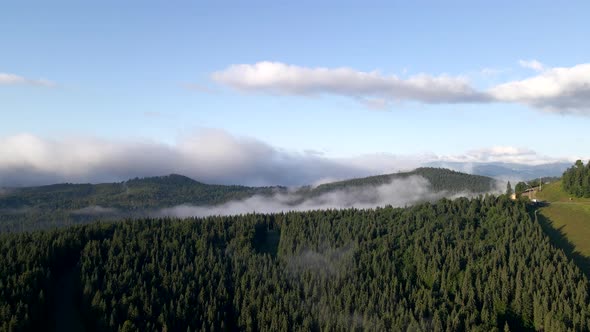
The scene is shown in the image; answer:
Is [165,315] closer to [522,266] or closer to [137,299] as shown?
[137,299]

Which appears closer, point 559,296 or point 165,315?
point 559,296

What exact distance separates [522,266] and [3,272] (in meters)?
214

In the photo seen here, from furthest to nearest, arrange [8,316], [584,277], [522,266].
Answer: [522,266] < [584,277] < [8,316]

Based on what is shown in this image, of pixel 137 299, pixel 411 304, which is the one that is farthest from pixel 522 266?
pixel 137 299

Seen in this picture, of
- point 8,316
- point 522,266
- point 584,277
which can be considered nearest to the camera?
point 8,316

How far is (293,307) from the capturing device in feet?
649

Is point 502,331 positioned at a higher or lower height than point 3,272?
lower

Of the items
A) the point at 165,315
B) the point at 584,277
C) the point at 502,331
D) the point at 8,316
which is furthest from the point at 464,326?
the point at 8,316

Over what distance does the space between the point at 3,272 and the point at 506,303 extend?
20310 cm

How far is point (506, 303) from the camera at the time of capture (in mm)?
183375

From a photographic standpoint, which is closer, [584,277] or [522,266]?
[584,277]

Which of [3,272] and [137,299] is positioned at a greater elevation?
[3,272]

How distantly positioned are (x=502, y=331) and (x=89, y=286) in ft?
539

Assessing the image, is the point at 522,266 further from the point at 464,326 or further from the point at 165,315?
the point at 165,315
